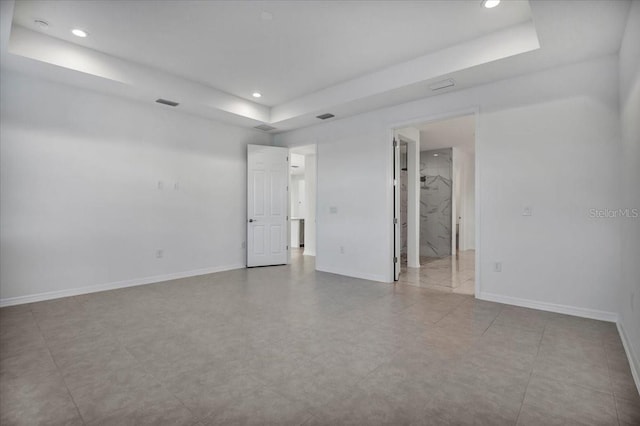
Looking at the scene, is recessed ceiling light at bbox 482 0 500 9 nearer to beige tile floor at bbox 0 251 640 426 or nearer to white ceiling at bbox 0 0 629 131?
white ceiling at bbox 0 0 629 131

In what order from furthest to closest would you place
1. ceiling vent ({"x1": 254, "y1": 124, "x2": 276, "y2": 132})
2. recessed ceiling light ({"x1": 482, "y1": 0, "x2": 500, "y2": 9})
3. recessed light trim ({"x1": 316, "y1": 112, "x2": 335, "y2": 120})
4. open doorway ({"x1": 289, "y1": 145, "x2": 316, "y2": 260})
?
open doorway ({"x1": 289, "y1": 145, "x2": 316, "y2": 260}) → ceiling vent ({"x1": 254, "y1": 124, "x2": 276, "y2": 132}) → recessed light trim ({"x1": 316, "y1": 112, "x2": 335, "y2": 120}) → recessed ceiling light ({"x1": 482, "y1": 0, "x2": 500, "y2": 9})

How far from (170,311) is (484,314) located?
3550 mm

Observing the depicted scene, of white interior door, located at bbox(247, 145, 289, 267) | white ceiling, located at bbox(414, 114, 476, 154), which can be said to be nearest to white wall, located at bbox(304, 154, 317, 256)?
white interior door, located at bbox(247, 145, 289, 267)

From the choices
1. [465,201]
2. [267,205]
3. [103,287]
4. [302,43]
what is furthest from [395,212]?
[465,201]

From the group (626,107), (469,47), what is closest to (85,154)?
(469,47)

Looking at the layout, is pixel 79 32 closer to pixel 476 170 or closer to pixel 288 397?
pixel 288 397

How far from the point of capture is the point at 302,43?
356 centimetres

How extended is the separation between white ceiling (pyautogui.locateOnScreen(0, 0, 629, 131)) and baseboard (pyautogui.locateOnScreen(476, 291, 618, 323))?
2692 millimetres

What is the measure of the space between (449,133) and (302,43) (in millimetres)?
4295

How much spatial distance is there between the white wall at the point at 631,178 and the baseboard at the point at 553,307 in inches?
8.6

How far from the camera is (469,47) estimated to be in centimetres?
347

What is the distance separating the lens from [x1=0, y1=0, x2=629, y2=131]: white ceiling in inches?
113

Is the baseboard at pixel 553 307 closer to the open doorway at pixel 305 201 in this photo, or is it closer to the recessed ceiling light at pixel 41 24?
the open doorway at pixel 305 201

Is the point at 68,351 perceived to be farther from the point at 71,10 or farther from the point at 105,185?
the point at 71,10
